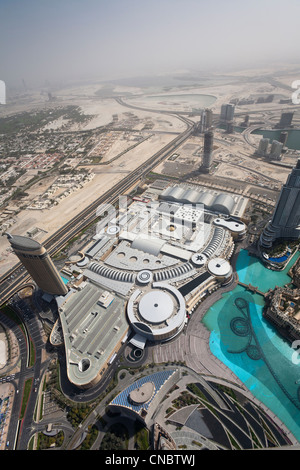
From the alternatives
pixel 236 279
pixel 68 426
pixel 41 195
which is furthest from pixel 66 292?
pixel 41 195

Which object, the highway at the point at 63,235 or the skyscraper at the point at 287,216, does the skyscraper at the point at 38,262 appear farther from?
the skyscraper at the point at 287,216

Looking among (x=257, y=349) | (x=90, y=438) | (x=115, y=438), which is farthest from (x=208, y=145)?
(x=90, y=438)

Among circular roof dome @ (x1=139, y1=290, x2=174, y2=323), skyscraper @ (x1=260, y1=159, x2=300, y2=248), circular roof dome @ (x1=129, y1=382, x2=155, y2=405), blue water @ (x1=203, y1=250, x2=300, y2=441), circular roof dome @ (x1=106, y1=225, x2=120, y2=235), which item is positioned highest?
skyscraper @ (x1=260, y1=159, x2=300, y2=248)

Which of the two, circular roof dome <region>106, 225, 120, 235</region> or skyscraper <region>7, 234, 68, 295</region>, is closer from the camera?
skyscraper <region>7, 234, 68, 295</region>

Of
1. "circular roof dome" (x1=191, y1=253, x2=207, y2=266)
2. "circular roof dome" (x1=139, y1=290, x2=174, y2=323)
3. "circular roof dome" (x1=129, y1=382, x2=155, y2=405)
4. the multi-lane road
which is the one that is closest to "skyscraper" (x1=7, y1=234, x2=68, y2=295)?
the multi-lane road

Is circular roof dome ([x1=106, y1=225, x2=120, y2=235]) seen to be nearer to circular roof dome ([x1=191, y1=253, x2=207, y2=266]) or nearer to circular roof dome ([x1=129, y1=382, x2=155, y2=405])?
circular roof dome ([x1=191, y1=253, x2=207, y2=266])

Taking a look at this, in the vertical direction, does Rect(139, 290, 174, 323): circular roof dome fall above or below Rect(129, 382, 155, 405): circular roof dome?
below

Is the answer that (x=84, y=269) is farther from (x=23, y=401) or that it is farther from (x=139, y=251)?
(x=23, y=401)

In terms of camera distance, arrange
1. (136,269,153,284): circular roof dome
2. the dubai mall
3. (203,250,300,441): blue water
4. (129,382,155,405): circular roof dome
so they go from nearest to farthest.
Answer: (129,382,155,405): circular roof dome
(203,250,300,441): blue water
the dubai mall
(136,269,153,284): circular roof dome
